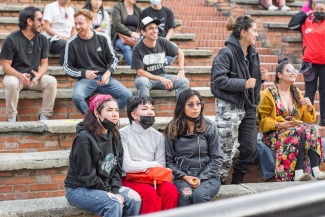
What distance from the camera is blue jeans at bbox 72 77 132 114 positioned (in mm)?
5887

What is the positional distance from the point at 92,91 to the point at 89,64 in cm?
38

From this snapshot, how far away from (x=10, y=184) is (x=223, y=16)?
6338 mm

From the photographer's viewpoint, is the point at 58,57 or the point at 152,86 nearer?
the point at 152,86

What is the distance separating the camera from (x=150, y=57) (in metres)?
6.33

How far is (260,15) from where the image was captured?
9172mm

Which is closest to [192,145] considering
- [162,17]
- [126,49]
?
[126,49]

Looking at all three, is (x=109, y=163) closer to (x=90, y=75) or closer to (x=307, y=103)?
(x=90, y=75)

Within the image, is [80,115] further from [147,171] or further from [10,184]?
[147,171]

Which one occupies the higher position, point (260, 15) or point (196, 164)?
point (260, 15)

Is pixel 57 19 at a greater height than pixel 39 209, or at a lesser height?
greater

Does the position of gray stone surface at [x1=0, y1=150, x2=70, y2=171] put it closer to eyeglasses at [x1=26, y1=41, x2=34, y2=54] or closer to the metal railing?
eyeglasses at [x1=26, y1=41, x2=34, y2=54]

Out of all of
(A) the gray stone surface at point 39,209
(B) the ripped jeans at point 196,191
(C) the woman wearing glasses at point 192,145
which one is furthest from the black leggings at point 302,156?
(A) the gray stone surface at point 39,209

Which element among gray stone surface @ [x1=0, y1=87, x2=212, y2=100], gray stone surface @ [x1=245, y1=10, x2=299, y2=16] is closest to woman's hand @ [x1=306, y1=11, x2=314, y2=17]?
gray stone surface @ [x1=245, y1=10, x2=299, y2=16]

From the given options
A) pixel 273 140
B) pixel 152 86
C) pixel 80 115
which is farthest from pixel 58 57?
pixel 273 140
